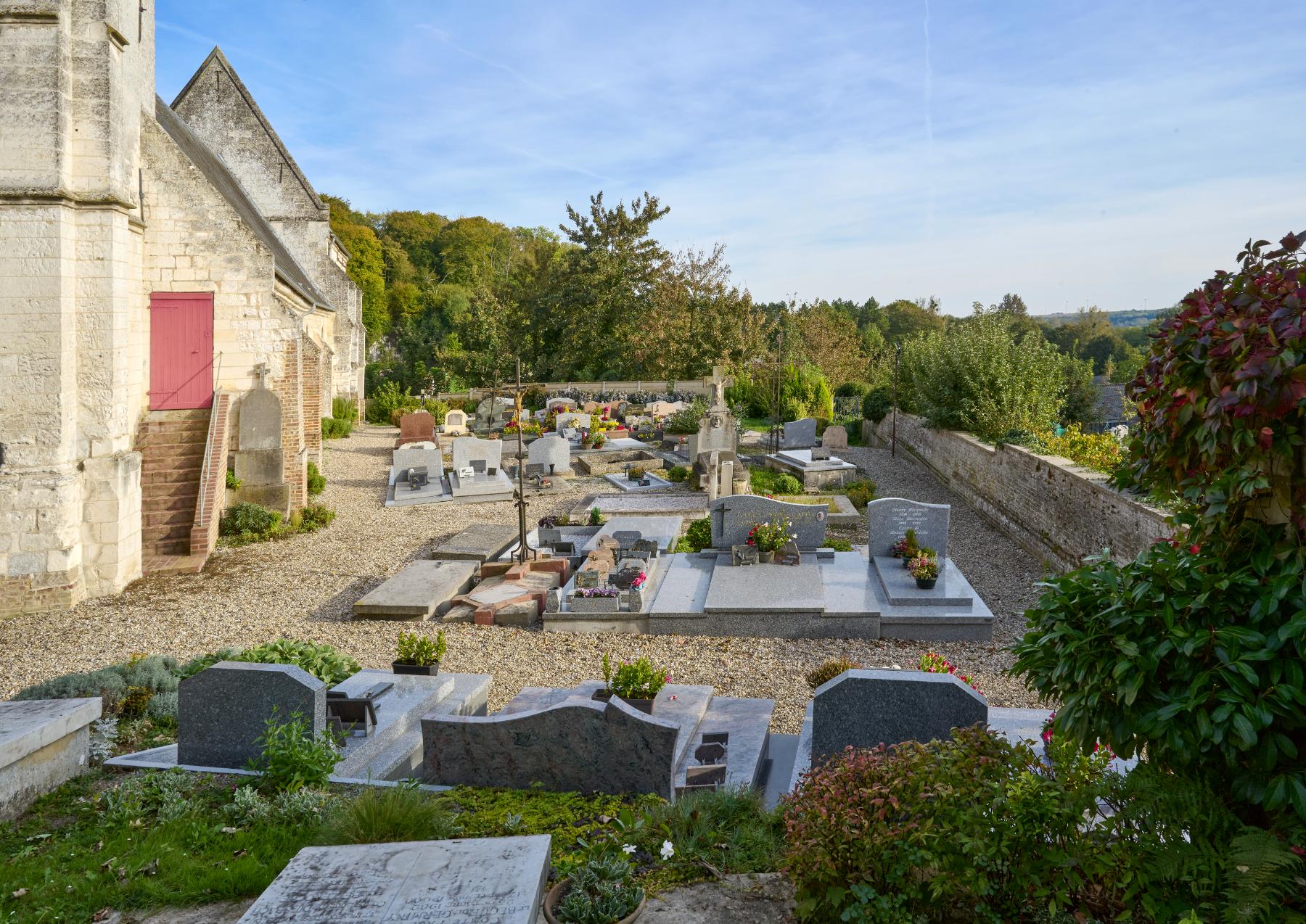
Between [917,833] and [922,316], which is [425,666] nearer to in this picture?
[917,833]

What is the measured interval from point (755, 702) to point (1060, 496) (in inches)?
305

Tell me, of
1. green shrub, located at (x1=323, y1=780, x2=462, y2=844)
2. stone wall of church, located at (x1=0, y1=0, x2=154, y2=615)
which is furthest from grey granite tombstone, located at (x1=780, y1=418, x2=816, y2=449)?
green shrub, located at (x1=323, y1=780, x2=462, y2=844)

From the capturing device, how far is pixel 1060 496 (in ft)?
44.5

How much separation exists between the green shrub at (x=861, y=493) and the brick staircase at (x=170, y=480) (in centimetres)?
1159

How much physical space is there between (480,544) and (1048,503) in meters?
8.78

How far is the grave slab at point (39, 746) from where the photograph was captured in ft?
18.2

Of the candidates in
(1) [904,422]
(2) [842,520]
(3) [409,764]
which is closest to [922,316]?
(1) [904,422]

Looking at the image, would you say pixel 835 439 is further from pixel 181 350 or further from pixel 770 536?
pixel 181 350

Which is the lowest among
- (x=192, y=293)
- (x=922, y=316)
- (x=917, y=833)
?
(x=917, y=833)

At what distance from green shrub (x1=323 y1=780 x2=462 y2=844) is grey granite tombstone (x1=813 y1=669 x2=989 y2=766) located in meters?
2.52

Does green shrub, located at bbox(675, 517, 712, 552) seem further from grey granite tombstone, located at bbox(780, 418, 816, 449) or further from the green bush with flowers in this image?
grey granite tombstone, located at bbox(780, 418, 816, 449)

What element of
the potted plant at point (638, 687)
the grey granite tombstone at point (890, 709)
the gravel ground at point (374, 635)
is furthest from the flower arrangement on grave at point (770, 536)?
the grey granite tombstone at point (890, 709)

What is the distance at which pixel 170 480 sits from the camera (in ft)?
48.3

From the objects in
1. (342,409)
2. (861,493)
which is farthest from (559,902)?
(342,409)
